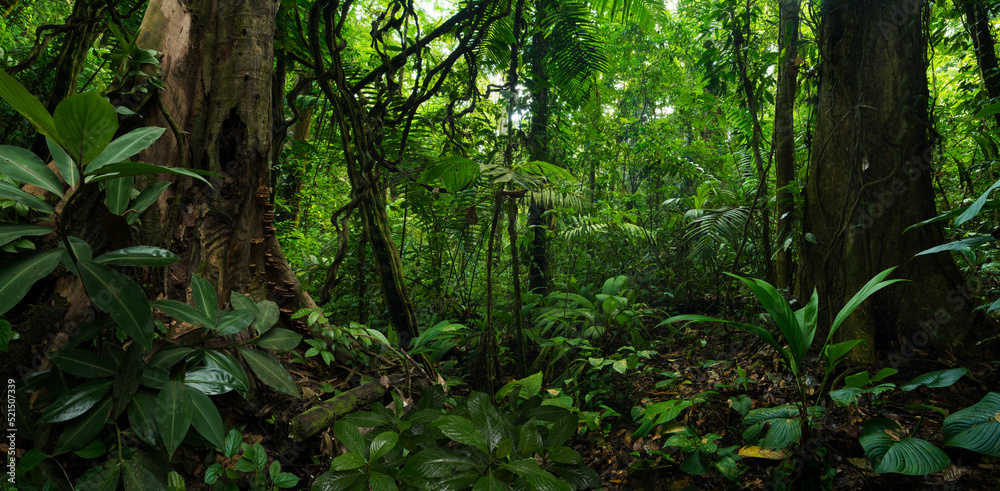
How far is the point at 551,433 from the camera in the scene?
1.60m

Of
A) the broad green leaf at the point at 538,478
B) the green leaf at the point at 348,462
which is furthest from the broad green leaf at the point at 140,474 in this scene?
the broad green leaf at the point at 538,478

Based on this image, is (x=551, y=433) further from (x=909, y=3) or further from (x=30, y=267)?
(x=909, y=3)

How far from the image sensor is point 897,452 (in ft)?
4.19

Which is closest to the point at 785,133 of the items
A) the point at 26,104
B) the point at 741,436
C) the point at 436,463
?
the point at 741,436

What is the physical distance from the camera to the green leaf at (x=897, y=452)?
120 centimetres

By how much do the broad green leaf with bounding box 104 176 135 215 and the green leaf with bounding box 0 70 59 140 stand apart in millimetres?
295

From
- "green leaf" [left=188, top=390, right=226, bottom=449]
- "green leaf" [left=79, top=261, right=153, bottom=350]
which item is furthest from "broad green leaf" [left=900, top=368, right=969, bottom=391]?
"green leaf" [left=79, top=261, right=153, bottom=350]

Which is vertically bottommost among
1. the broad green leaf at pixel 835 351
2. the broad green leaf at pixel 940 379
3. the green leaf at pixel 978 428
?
the green leaf at pixel 978 428

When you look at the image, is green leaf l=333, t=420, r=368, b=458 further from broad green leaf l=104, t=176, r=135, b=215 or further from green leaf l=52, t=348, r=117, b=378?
broad green leaf l=104, t=176, r=135, b=215

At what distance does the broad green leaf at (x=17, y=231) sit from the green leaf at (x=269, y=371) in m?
0.53

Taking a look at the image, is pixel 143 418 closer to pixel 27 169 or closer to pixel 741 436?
pixel 27 169

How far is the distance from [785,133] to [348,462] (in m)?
3.74

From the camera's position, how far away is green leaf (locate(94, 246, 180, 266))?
0.98 m

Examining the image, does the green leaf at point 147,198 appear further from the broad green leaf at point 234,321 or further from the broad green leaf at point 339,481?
the broad green leaf at point 339,481
